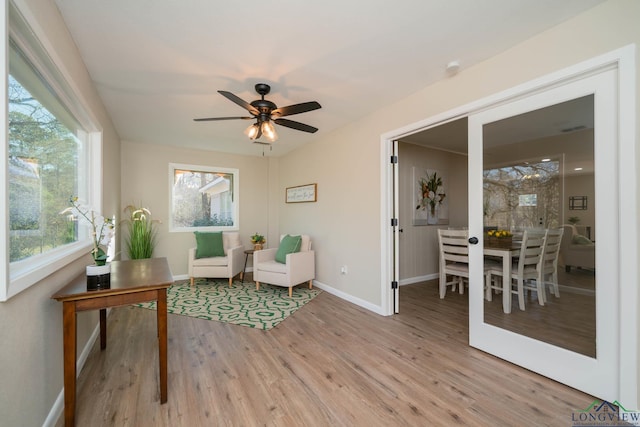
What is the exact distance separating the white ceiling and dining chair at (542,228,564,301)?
4.82ft

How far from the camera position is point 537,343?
6.55 feet

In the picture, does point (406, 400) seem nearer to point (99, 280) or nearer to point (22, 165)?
point (99, 280)

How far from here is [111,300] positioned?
5.18 feet

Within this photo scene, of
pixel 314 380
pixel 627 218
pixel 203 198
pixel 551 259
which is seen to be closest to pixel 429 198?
pixel 551 259

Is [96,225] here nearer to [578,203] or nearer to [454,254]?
[578,203]

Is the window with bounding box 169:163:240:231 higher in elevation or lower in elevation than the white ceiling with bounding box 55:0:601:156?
lower

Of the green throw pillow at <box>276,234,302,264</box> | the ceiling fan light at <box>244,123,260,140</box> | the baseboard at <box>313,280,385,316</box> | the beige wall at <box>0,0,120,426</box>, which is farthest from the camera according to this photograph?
the green throw pillow at <box>276,234,302,264</box>

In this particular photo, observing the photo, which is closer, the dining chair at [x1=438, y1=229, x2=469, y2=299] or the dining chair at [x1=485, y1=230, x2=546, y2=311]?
the dining chair at [x1=485, y1=230, x2=546, y2=311]

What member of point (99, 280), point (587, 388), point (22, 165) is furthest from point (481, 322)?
point (22, 165)

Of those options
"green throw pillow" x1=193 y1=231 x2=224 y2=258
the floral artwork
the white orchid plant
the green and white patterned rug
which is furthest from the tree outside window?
the floral artwork

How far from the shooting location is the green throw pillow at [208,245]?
4574mm

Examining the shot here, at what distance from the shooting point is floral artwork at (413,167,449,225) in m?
4.67

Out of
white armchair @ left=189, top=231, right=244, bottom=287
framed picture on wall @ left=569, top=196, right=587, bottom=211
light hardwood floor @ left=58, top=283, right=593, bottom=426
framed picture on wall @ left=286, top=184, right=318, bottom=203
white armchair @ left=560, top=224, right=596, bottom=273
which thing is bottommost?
light hardwood floor @ left=58, top=283, right=593, bottom=426

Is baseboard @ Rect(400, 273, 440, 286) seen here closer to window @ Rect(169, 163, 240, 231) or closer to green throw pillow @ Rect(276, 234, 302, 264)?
green throw pillow @ Rect(276, 234, 302, 264)
